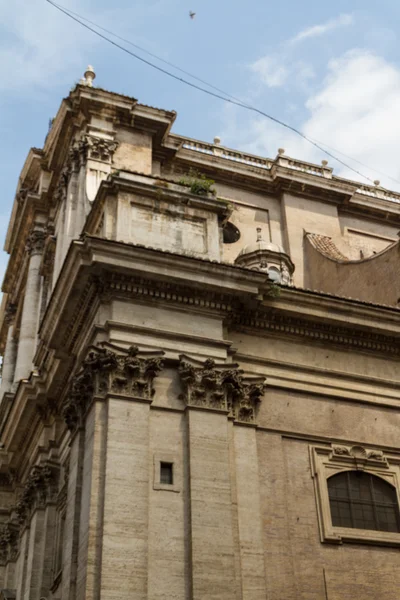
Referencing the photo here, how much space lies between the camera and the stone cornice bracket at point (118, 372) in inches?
661

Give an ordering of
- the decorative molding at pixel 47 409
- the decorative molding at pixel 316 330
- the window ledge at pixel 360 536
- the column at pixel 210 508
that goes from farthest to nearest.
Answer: the decorative molding at pixel 47 409 < the decorative molding at pixel 316 330 < the window ledge at pixel 360 536 < the column at pixel 210 508

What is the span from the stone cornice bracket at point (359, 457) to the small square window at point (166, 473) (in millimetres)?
3891

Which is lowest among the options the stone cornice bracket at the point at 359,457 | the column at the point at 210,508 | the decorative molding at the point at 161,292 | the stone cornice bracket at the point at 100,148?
the column at the point at 210,508

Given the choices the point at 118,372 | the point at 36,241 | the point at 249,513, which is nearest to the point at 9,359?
the point at 36,241

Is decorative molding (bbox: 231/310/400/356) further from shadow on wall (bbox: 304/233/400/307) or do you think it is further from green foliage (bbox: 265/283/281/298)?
shadow on wall (bbox: 304/233/400/307)

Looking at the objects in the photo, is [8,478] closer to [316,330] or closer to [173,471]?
[173,471]

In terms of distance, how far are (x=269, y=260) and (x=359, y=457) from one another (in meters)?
9.87

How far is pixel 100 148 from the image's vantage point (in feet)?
89.2

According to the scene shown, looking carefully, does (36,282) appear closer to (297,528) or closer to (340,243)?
(340,243)

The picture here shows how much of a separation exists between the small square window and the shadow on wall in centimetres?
926

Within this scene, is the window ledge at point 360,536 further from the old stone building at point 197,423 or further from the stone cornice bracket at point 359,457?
the stone cornice bracket at point 359,457

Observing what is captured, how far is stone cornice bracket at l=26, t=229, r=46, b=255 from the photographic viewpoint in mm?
31312

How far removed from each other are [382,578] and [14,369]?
18625 mm

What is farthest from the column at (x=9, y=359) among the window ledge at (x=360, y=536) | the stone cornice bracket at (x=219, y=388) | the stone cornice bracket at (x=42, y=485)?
the window ledge at (x=360, y=536)
